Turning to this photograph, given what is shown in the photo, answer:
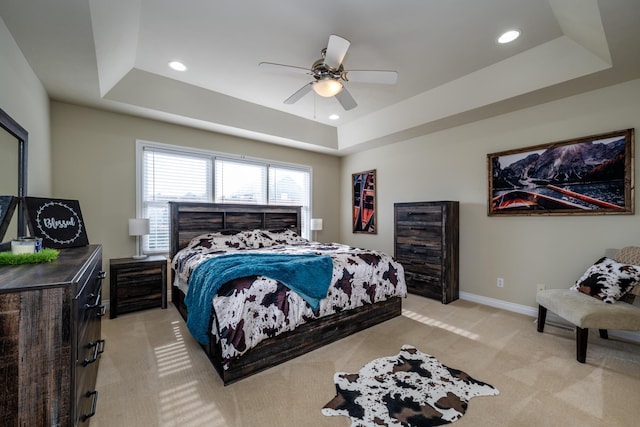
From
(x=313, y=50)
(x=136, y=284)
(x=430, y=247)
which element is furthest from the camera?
(x=430, y=247)

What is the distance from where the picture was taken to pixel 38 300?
0.96 m

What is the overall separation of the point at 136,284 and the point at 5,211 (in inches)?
73.9

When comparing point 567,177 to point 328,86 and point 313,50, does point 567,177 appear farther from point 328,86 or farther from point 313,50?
point 313,50

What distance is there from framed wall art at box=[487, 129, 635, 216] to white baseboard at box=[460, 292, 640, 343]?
1.18 meters

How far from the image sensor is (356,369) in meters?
2.19

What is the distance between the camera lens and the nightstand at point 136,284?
3223 millimetres

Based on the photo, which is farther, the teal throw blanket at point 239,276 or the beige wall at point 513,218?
the beige wall at point 513,218

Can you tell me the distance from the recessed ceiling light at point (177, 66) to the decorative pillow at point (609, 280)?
4751mm

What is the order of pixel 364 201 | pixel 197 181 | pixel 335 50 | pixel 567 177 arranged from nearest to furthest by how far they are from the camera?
pixel 335 50
pixel 567 177
pixel 197 181
pixel 364 201

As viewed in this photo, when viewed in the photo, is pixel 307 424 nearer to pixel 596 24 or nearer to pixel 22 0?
pixel 22 0

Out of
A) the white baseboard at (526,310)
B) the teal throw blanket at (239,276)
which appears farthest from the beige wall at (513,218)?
the teal throw blanket at (239,276)

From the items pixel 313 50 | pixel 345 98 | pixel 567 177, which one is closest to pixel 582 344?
pixel 567 177

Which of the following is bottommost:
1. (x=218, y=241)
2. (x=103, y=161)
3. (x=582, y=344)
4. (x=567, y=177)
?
→ (x=582, y=344)

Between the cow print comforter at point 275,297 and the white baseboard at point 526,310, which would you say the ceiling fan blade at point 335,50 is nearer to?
the cow print comforter at point 275,297
